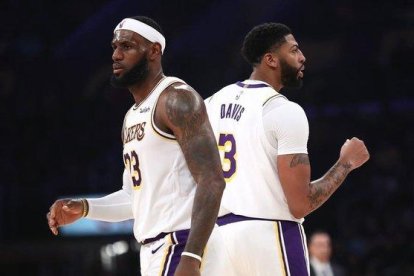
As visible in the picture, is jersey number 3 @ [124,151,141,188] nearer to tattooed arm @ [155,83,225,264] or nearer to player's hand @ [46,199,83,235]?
tattooed arm @ [155,83,225,264]

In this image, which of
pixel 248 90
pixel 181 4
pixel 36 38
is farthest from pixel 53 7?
pixel 248 90

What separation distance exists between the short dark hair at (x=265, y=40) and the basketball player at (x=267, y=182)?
249 mm

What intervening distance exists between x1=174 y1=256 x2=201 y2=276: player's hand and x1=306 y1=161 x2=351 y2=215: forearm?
1207 millimetres

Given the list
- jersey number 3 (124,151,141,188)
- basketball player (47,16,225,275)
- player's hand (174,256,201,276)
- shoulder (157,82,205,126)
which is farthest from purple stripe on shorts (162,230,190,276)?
shoulder (157,82,205,126)

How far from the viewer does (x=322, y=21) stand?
54.3 ft

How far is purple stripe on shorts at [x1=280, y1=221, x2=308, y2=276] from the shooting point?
464cm

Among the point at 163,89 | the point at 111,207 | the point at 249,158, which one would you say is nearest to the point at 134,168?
the point at 163,89

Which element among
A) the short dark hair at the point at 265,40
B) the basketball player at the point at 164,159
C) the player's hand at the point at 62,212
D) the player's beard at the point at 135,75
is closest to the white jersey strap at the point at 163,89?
the basketball player at the point at 164,159

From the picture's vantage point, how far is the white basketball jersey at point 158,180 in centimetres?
Answer: 387

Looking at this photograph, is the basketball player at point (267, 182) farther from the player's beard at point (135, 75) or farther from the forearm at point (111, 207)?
the player's beard at point (135, 75)

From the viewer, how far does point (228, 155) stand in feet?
15.9

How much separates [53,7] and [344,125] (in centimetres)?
591

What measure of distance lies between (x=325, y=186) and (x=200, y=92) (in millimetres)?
10257

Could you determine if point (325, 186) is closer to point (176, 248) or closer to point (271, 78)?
point (271, 78)
